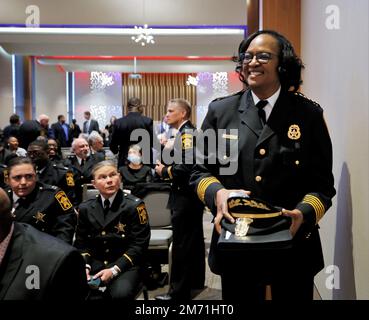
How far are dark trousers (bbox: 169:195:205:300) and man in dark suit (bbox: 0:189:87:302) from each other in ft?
7.02

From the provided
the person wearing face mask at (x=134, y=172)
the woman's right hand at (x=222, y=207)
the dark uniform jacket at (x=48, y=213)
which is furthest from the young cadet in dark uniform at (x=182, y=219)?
the woman's right hand at (x=222, y=207)

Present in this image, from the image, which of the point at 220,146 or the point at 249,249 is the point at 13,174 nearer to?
the point at 220,146

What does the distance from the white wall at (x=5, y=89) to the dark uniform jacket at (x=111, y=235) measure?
11.4 metres

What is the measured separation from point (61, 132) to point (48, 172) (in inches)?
373

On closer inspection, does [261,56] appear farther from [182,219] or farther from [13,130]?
[13,130]

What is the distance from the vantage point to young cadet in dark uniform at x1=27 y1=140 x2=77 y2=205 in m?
3.68

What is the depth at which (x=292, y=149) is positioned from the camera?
154 cm

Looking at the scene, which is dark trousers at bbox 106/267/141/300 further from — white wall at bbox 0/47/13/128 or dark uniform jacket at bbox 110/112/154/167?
white wall at bbox 0/47/13/128

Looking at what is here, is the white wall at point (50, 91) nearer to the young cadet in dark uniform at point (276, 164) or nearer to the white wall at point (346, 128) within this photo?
the white wall at point (346, 128)

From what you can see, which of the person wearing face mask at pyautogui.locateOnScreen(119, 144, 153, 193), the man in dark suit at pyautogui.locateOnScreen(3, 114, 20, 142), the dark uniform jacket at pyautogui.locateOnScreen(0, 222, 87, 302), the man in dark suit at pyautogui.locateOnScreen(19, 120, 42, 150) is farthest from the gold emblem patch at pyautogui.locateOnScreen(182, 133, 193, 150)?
the man in dark suit at pyautogui.locateOnScreen(3, 114, 20, 142)

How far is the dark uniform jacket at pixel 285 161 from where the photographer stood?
5.06 feet

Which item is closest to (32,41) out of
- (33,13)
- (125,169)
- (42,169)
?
(33,13)

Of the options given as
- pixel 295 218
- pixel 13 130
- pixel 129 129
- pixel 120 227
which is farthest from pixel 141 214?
pixel 13 130

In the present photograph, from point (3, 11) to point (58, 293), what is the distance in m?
9.08
